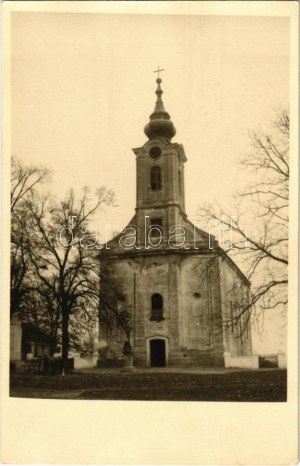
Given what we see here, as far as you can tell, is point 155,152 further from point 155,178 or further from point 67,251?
point 67,251

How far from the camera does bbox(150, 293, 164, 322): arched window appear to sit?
1370 cm

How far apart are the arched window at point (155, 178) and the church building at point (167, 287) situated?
59 centimetres

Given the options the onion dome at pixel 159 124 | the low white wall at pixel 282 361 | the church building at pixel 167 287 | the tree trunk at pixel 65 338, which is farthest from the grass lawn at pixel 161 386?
the onion dome at pixel 159 124

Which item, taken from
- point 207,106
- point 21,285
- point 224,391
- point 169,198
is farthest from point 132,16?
point 224,391

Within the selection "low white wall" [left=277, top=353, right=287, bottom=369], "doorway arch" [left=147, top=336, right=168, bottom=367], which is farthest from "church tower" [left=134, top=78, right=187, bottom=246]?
"low white wall" [left=277, top=353, right=287, bottom=369]

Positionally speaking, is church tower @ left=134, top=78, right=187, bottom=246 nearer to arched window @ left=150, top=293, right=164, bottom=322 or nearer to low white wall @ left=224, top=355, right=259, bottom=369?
arched window @ left=150, top=293, right=164, bottom=322

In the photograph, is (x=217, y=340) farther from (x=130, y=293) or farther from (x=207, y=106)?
(x=207, y=106)

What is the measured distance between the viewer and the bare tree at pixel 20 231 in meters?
12.3

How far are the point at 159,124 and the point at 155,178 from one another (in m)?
2.69

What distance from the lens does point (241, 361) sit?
43.1ft

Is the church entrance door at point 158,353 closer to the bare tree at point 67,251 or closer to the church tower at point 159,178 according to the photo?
the bare tree at point 67,251

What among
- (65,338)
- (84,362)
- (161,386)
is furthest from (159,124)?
(84,362)

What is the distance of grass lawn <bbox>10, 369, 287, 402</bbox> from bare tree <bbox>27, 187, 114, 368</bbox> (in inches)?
58.6

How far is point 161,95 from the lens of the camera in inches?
466
